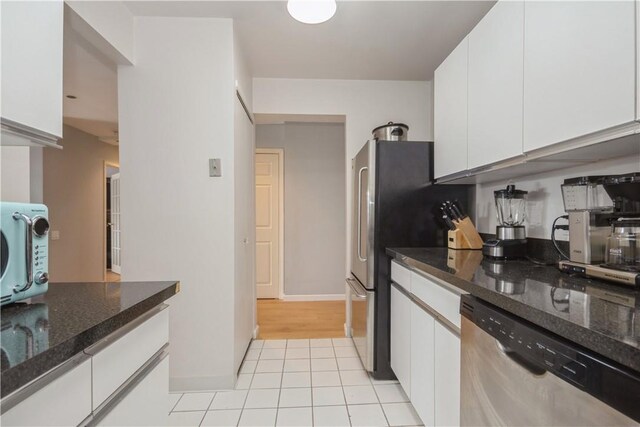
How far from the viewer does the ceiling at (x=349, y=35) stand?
6.35 feet

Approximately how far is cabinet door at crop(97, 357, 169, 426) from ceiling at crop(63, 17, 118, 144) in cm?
187

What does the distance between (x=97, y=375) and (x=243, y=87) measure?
7.29 ft

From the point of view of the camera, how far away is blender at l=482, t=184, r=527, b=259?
157 centimetres

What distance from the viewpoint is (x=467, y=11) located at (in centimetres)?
199

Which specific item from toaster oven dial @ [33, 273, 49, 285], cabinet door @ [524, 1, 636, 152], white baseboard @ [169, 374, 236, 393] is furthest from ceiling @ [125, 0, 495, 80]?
white baseboard @ [169, 374, 236, 393]

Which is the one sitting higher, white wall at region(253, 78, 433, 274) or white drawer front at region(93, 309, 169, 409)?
white wall at region(253, 78, 433, 274)

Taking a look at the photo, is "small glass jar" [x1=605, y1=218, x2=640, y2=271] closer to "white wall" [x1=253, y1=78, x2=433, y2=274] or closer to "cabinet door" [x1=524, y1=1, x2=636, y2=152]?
"cabinet door" [x1=524, y1=1, x2=636, y2=152]

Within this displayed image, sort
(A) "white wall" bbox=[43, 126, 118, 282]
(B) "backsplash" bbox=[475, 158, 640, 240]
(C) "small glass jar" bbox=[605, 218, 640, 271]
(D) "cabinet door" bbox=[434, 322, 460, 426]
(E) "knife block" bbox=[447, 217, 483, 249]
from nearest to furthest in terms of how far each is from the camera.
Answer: (C) "small glass jar" bbox=[605, 218, 640, 271] → (D) "cabinet door" bbox=[434, 322, 460, 426] → (B) "backsplash" bbox=[475, 158, 640, 240] → (E) "knife block" bbox=[447, 217, 483, 249] → (A) "white wall" bbox=[43, 126, 118, 282]

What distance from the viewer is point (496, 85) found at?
1394 millimetres

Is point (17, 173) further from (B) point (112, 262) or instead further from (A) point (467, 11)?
(B) point (112, 262)

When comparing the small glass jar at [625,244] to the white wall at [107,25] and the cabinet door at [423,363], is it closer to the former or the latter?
the cabinet door at [423,363]

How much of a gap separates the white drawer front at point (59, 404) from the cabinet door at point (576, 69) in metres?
1.56

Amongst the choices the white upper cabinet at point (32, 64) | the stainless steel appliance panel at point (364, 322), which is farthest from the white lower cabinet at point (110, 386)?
the stainless steel appliance panel at point (364, 322)

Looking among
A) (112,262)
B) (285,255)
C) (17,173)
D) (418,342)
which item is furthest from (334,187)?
(112,262)
